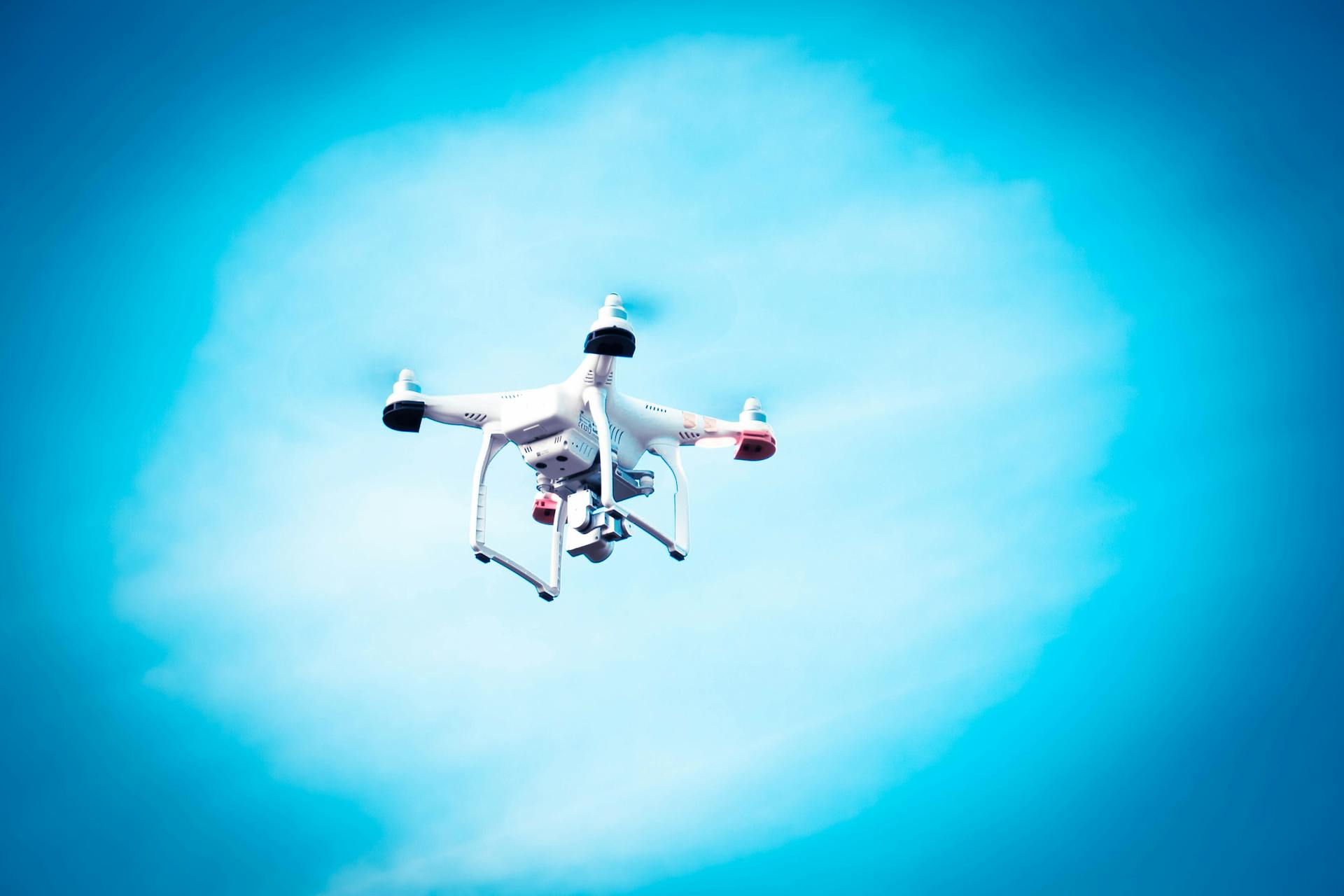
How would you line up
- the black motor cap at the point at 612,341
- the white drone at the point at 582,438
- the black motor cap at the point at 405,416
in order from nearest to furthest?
the black motor cap at the point at 612,341
the white drone at the point at 582,438
the black motor cap at the point at 405,416

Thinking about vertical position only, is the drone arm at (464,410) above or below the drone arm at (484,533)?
above

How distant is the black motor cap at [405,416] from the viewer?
608 inches

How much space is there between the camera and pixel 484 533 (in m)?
14.9

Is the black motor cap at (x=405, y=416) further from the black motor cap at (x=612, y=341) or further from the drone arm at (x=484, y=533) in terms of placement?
the black motor cap at (x=612, y=341)

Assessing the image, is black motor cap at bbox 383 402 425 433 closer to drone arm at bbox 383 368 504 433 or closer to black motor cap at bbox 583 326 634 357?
drone arm at bbox 383 368 504 433

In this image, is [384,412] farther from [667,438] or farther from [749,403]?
[749,403]

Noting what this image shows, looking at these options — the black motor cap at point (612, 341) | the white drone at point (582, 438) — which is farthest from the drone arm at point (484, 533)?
the black motor cap at point (612, 341)

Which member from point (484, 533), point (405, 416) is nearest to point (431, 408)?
point (405, 416)

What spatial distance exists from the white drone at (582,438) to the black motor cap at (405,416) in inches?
0.5

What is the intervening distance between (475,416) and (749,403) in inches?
148

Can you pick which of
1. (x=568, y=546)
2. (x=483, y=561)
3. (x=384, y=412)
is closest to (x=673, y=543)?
(x=568, y=546)

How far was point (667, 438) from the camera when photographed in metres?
16.3

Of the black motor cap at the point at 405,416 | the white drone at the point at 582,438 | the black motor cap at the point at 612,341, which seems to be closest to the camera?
the black motor cap at the point at 612,341

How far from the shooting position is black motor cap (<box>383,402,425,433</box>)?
15.4 meters
